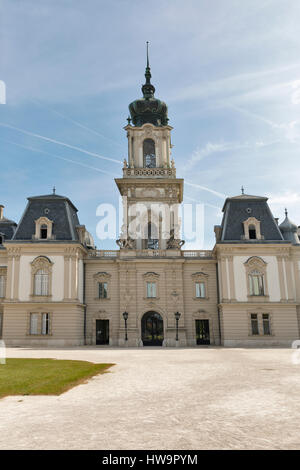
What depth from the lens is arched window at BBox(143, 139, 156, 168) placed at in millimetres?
52438

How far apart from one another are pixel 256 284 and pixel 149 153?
2258 centimetres

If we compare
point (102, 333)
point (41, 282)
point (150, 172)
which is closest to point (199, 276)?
point (102, 333)

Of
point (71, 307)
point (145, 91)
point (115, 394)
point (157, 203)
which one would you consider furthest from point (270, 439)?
point (145, 91)

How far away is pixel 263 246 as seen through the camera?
4212 cm

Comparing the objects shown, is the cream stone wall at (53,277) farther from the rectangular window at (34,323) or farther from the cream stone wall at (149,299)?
the cream stone wall at (149,299)

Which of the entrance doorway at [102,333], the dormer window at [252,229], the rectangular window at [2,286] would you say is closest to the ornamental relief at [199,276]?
the dormer window at [252,229]

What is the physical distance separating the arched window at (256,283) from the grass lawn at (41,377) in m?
25.3

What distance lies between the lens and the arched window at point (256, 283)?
1629 inches

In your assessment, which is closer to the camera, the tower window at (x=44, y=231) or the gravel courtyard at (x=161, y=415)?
the gravel courtyard at (x=161, y=415)

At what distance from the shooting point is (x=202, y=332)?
1698 inches

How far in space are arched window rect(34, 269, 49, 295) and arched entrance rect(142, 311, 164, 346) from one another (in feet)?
36.0

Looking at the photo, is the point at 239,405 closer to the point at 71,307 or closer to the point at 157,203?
the point at 71,307
